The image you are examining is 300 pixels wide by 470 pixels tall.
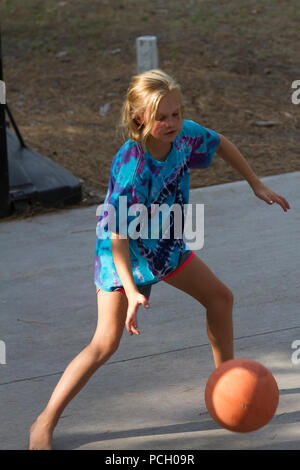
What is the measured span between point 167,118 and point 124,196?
334 millimetres

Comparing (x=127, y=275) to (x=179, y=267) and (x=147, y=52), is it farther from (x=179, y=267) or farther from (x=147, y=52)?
(x=147, y=52)

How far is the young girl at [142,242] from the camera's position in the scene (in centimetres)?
285

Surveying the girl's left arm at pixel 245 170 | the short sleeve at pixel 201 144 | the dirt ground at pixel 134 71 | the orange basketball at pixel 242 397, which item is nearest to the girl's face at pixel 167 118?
the short sleeve at pixel 201 144

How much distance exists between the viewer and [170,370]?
3.59 metres

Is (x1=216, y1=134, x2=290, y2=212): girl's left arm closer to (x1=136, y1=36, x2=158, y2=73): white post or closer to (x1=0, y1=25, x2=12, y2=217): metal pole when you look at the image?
(x1=0, y1=25, x2=12, y2=217): metal pole

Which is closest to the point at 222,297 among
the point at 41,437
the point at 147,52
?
the point at 41,437

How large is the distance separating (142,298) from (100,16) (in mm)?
10970

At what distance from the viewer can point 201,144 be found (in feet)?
10.4

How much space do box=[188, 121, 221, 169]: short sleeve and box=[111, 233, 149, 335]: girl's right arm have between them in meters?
0.54

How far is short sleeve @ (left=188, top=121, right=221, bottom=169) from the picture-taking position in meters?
3.14

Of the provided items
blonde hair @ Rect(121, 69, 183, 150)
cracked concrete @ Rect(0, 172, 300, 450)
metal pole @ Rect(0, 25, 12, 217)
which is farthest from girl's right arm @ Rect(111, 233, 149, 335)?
metal pole @ Rect(0, 25, 12, 217)

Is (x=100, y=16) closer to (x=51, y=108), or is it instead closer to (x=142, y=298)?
(x=51, y=108)

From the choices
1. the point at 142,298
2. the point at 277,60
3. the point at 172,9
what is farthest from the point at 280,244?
the point at 172,9
